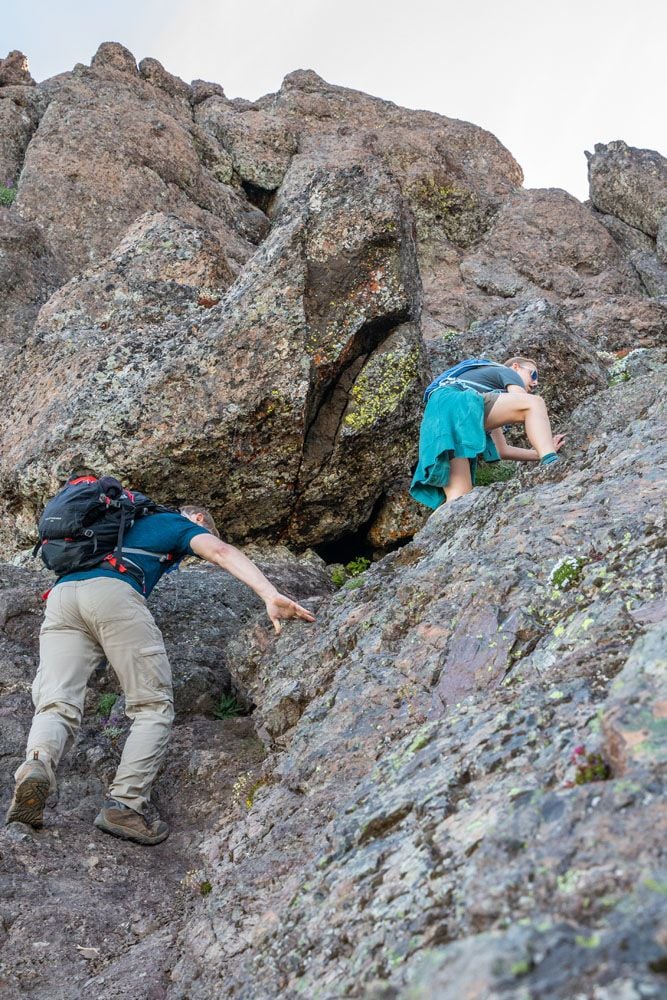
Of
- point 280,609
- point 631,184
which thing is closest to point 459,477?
point 280,609

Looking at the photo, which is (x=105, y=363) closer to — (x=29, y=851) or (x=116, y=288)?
(x=116, y=288)

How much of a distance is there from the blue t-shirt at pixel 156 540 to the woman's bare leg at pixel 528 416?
373cm

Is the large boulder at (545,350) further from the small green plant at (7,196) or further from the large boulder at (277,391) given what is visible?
the small green plant at (7,196)

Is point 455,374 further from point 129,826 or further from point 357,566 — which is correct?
point 129,826

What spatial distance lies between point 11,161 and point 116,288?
15.2 m

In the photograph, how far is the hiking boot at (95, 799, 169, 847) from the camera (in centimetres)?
687

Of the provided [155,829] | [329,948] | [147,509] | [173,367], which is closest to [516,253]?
[173,367]

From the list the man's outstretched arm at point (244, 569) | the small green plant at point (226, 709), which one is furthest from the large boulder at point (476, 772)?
the small green plant at point (226, 709)

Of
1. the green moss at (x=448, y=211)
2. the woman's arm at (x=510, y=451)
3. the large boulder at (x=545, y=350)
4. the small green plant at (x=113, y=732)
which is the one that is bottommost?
the small green plant at (x=113, y=732)

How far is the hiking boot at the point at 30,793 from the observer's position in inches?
256

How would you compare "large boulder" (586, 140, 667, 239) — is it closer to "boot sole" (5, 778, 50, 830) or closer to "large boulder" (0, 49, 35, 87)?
"large boulder" (0, 49, 35, 87)

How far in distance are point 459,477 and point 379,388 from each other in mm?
3511

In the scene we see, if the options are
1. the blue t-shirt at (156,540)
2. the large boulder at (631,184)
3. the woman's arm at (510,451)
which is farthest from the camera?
the large boulder at (631,184)

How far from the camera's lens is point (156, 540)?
26.4 feet
